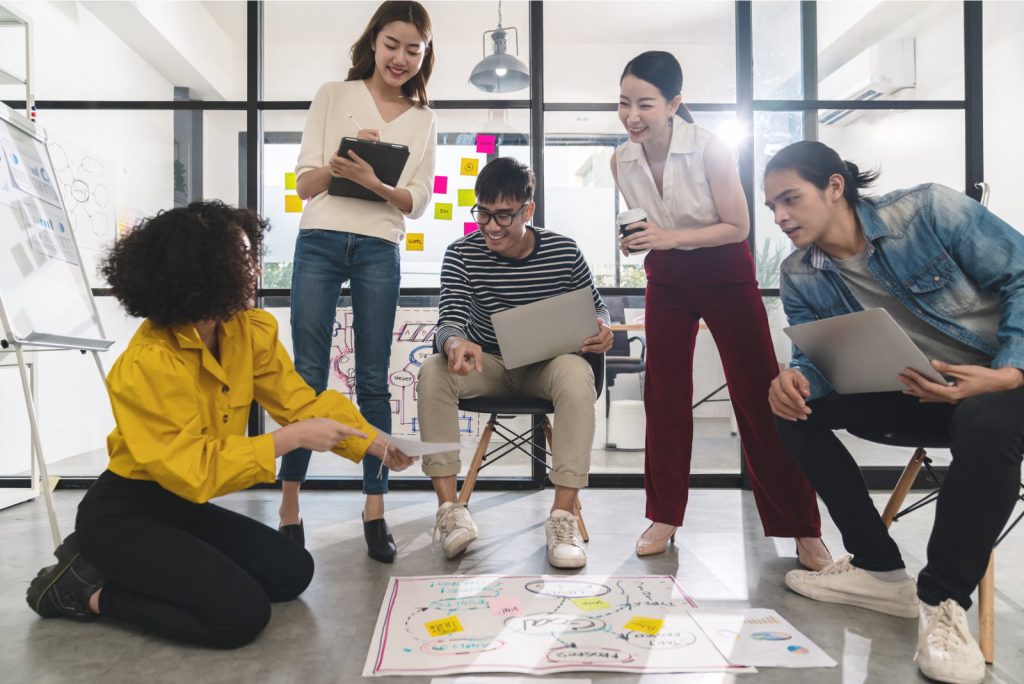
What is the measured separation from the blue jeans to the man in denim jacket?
42.2 inches

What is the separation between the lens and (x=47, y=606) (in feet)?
4.86

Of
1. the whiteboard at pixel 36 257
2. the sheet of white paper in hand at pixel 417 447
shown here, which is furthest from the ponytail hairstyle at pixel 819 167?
the whiteboard at pixel 36 257

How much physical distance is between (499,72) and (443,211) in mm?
617

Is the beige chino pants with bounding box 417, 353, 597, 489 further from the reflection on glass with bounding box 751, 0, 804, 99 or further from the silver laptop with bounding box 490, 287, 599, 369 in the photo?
the reflection on glass with bounding box 751, 0, 804, 99

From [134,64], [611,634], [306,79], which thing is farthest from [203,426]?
[134,64]

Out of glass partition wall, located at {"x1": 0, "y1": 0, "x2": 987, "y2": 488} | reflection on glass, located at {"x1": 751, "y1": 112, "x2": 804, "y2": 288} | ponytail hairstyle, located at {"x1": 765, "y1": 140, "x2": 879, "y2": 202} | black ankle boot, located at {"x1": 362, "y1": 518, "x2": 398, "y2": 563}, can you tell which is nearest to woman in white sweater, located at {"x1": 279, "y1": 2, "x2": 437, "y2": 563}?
black ankle boot, located at {"x1": 362, "y1": 518, "x2": 398, "y2": 563}

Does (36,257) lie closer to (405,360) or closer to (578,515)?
(405,360)

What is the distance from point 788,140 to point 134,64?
280 cm

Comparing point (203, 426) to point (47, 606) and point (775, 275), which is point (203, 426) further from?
point (775, 275)

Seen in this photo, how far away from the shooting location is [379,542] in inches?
76.3

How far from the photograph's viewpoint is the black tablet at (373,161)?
1.90 metres

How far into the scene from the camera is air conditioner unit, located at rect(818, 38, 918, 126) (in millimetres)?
2918

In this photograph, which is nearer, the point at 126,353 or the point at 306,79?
the point at 126,353

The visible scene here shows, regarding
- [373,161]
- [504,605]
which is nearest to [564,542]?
[504,605]
